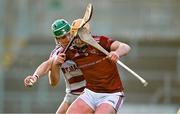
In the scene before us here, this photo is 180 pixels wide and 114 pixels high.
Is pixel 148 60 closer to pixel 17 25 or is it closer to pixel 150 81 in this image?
pixel 150 81

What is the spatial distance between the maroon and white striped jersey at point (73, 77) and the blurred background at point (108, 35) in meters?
6.93

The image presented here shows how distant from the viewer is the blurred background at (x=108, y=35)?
1736cm

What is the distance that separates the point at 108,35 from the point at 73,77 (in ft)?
29.3

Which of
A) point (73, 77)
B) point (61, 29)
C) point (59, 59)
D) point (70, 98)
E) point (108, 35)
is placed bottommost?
point (108, 35)

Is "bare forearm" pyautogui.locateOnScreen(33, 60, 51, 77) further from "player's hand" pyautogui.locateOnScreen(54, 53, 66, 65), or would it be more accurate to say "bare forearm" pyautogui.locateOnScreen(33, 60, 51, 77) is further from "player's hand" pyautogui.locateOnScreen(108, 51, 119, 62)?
"player's hand" pyautogui.locateOnScreen(108, 51, 119, 62)

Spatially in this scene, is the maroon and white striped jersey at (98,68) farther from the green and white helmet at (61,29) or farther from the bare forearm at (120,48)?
the green and white helmet at (61,29)

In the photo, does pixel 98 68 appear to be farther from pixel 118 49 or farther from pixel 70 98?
pixel 70 98

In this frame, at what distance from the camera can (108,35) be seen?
1858 cm

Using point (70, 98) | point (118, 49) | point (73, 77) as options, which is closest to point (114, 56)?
point (118, 49)

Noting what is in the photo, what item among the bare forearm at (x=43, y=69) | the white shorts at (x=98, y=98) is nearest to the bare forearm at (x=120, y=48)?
the white shorts at (x=98, y=98)

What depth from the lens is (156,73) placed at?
58.9 ft

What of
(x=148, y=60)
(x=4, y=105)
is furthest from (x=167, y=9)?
(x=4, y=105)

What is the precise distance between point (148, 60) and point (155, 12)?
1.42 meters

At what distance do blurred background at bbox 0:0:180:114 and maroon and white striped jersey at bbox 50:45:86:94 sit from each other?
6.93 meters
